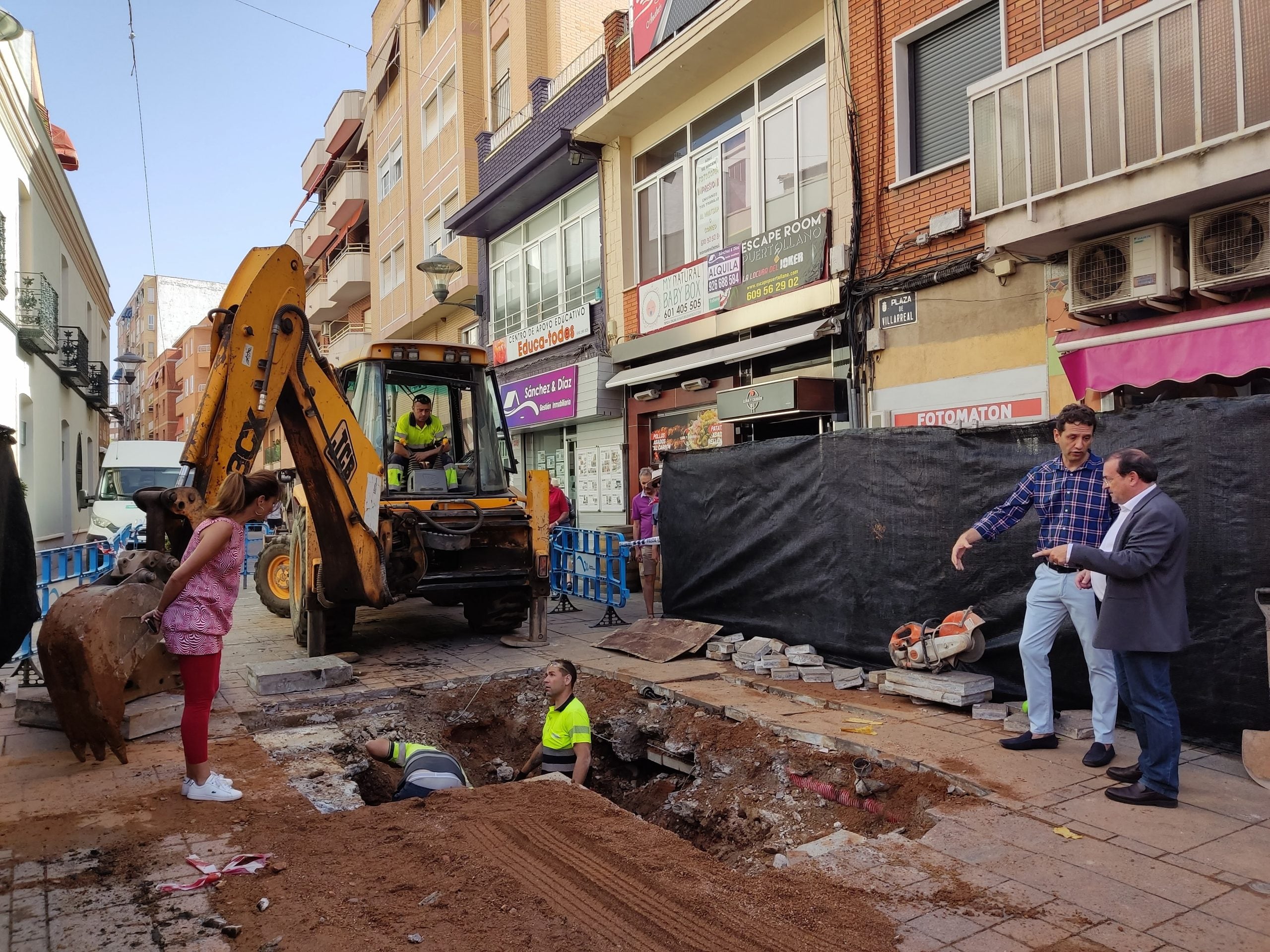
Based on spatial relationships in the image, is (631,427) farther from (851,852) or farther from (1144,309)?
(851,852)

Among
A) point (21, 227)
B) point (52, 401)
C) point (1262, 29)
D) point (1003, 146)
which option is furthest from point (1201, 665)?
point (52, 401)

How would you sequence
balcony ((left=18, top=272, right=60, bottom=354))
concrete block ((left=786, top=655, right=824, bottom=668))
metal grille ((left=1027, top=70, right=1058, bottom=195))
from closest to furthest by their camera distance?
concrete block ((left=786, top=655, right=824, bottom=668))
metal grille ((left=1027, top=70, right=1058, bottom=195))
balcony ((left=18, top=272, right=60, bottom=354))

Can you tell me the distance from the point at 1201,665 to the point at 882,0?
8835 millimetres

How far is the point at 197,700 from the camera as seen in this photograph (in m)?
4.75

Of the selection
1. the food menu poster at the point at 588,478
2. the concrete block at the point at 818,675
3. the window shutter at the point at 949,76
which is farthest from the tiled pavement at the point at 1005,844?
the food menu poster at the point at 588,478

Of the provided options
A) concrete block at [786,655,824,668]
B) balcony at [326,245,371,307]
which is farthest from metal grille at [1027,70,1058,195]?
balcony at [326,245,371,307]

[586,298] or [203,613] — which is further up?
[586,298]

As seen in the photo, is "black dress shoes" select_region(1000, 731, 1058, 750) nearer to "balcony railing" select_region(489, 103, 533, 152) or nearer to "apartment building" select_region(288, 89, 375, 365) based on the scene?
A: "balcony railing" select_region(489, 103, 533, 152)

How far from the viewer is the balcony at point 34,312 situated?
16578 mm

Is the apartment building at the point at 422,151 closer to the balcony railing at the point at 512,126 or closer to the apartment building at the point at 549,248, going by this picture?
the apartment building at the point at 549,248

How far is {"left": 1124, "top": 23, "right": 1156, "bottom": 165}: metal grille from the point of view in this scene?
726 centimetres

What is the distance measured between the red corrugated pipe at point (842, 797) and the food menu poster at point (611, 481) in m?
10.9

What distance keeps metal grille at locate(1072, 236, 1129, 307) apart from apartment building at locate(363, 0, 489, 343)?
49.2 ft

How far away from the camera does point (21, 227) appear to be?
17594 millimetres
